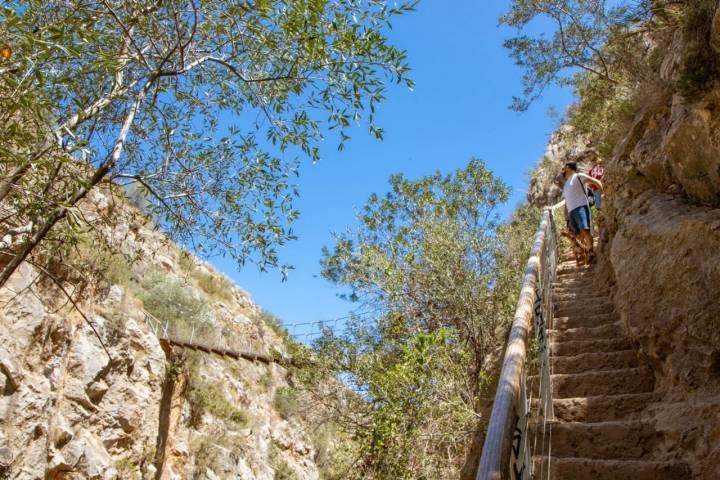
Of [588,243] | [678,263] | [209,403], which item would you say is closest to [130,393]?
[209,403]

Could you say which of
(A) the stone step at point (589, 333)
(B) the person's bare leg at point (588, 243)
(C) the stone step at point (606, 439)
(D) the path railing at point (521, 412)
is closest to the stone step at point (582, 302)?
(A) the stone step at point (589, 333)

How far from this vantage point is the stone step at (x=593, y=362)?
4.40m

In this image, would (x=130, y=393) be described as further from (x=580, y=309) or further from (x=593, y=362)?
(x=593, y=362)

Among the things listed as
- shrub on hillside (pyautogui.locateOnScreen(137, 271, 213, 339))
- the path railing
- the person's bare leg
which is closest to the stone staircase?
the path railing

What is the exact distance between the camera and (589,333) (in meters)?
5.08

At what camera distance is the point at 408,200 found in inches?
453

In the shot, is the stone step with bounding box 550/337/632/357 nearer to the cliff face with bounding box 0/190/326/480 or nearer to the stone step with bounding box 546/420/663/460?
the stone step with bounding box 546/420/663/460

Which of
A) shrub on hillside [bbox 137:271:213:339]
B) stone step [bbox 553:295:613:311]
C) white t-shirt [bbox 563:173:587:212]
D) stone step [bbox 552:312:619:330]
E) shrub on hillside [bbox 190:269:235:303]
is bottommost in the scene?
stone step [bbox 552:312:619:330]

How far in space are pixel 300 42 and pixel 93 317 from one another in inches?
454

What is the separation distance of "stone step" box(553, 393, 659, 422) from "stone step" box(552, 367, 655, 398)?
211 millimetres

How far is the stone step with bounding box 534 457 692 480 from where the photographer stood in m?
2.89

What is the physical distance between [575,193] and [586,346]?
11.0ft

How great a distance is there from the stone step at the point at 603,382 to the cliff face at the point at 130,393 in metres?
4.48

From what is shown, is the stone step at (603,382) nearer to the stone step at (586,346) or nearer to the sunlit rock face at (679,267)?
the sunlit rock face at (679,267)
